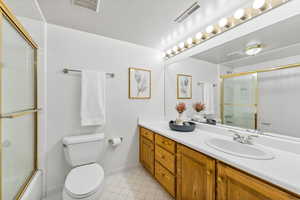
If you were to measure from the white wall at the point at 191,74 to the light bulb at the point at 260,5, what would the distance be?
24.4 inches

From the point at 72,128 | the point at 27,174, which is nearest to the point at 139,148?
the point at 72,128

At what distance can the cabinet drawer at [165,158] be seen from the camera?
1.34 meters

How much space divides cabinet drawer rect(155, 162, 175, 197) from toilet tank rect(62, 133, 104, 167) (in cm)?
83

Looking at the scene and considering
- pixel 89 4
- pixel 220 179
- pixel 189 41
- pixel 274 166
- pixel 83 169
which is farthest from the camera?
pixel 189 41

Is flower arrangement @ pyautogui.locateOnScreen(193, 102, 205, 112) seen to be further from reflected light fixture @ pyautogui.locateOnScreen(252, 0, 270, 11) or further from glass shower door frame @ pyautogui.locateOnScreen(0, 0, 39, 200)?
glass shower door frame @ pyautogui.locateOnScreen(0, 0, 39, 200)

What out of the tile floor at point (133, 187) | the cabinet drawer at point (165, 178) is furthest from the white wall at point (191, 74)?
the tile floor at point (133, 187)

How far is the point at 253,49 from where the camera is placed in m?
1.19

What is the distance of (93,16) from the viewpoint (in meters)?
1.44

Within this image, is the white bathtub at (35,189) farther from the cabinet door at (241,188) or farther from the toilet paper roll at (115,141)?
the cabinet door at (241,188)

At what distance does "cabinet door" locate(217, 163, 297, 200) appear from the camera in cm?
62

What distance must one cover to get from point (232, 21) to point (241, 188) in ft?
4.90

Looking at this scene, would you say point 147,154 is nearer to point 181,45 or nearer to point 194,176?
point 194,176

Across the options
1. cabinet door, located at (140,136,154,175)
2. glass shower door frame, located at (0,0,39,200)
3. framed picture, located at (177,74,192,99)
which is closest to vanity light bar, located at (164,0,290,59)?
framed picture, located at (177,74,192,99)

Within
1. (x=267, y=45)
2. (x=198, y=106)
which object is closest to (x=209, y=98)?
(x=198, y=106)
